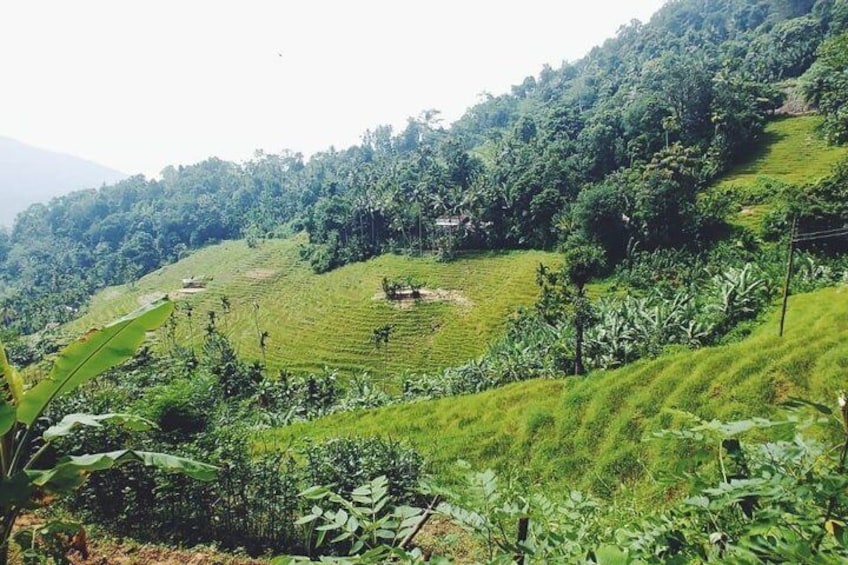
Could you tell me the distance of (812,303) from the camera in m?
16.8

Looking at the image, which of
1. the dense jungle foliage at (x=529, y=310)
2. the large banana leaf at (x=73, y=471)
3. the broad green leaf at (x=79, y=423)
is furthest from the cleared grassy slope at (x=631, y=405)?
the large banana leaf at (x=73, y=471)

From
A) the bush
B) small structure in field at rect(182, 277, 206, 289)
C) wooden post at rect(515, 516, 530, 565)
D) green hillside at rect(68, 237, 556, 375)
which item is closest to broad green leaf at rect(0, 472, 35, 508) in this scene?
wooden post at rect(515, 516, 530, 565)

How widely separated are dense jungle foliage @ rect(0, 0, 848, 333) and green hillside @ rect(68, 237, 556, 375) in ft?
12.5

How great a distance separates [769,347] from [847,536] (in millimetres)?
13043

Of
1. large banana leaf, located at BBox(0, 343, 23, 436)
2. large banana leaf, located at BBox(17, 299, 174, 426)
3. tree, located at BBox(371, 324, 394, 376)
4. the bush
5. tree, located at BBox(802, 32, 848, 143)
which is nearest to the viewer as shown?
large banana leaf, located at BBox(0, 343, 23, 436)

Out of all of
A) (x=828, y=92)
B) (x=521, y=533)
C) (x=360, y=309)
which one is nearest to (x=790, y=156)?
(x=828, y=92)

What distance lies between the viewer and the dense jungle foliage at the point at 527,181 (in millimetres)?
41000

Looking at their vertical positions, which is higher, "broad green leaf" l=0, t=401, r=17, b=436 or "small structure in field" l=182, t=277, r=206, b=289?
"broad green leaf" l=0, t=401, r=17, b=436

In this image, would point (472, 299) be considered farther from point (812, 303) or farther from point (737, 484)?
point (737, 484)

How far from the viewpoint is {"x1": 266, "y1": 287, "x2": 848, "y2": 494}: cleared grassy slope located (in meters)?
10.3

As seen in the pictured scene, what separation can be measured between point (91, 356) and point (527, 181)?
4847 cm

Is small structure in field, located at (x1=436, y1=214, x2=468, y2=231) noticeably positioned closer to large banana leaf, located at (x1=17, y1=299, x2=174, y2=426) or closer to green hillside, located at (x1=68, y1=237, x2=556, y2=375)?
green hillside, located at (x1=68, y1=237, x2=556, y2=375)

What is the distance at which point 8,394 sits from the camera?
2336mm

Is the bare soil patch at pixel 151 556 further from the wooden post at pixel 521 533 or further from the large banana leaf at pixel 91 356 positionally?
the wooden post at pixel 521 533
